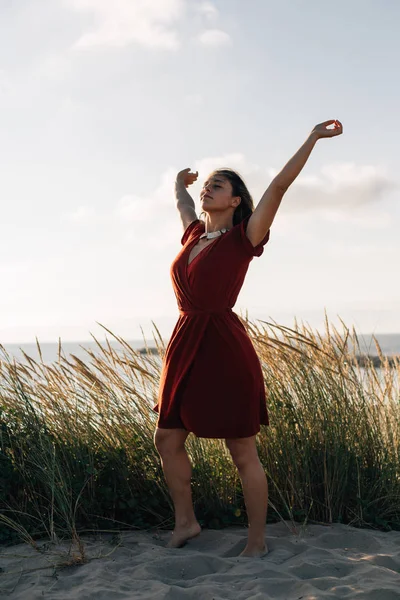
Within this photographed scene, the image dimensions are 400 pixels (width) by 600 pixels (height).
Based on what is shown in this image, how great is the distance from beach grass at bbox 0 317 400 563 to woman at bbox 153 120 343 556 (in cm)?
42

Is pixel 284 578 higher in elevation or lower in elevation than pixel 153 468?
lower

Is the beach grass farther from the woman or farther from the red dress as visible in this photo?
the red dress

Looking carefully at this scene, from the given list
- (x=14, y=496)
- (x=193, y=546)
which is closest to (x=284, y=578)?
(x=193, y=546)

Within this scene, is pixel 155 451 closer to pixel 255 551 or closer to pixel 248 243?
Result: pixel 255 551

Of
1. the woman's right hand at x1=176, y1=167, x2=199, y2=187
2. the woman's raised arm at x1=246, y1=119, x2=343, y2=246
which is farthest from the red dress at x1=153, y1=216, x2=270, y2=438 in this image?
the woman's right hand at x1=176, y1=167, x2=199, y2=187

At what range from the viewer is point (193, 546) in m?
3.32

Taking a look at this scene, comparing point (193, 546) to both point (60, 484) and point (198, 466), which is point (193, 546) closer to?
point (198, 466)

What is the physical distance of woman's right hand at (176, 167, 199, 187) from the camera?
164 inches

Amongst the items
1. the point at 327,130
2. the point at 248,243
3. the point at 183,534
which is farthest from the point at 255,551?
the point at 327,130

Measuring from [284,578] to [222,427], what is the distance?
723mm

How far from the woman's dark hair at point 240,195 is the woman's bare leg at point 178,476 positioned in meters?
1.15

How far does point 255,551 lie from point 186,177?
2.27 m

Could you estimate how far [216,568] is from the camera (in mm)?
2979

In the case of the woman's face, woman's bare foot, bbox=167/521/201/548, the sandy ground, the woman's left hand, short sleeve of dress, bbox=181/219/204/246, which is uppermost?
the woman's left hand
